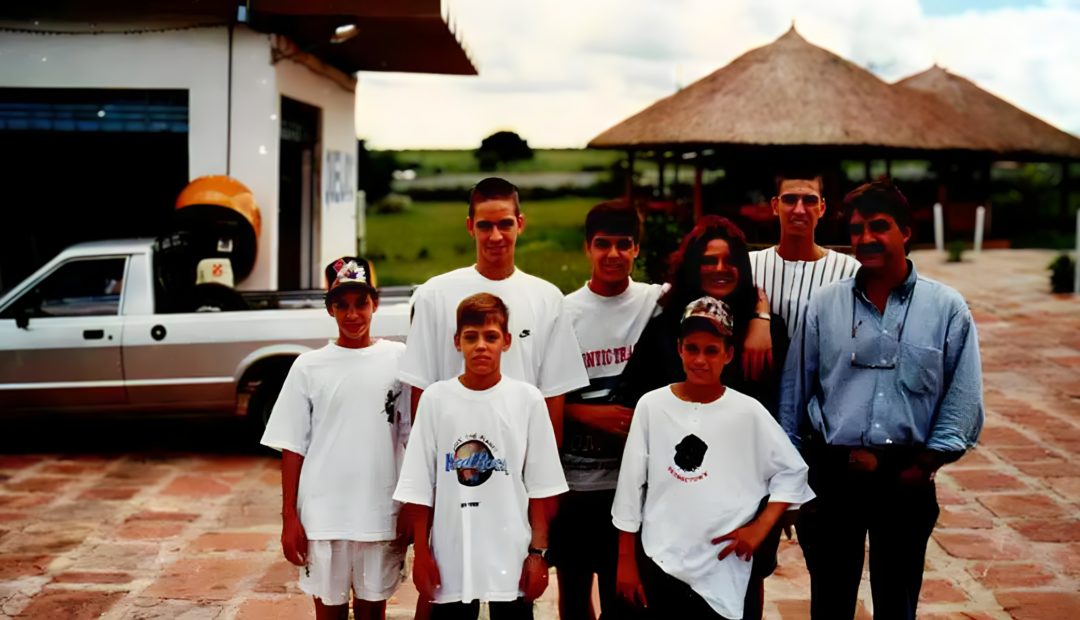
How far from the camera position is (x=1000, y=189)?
30391 mm

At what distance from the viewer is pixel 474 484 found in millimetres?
3295

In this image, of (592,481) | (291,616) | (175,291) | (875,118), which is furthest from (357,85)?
(592,481)

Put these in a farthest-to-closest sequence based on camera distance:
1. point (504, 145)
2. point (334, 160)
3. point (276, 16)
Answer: point (504, 145) < point (334, 160) < point (276, 16)

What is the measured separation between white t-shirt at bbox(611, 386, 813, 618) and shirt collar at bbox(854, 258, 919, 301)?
60 centimetres

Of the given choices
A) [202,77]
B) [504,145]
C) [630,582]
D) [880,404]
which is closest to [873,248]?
[880,404]

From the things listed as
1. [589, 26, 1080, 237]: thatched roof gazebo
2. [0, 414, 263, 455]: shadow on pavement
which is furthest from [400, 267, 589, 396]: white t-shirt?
[589, 26, 1080, 237]: thatched roof gazebo

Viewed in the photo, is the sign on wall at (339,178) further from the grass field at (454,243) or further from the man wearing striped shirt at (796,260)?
the man wearing striped shirt at (796,260)

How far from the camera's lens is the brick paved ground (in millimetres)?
4914

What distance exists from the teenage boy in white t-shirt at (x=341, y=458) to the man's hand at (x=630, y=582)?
798 mm

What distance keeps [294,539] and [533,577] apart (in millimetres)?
829

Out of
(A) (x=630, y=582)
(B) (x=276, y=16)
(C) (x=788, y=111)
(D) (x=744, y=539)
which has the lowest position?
(A) (x=630, y=582)

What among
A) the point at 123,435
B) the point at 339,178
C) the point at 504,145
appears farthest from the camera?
the point at 504,145

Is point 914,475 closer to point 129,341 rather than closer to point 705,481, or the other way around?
point 705,481

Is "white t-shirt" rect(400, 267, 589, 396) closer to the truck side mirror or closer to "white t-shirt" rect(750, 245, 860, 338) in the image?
"white t-shirt" rect(750, 245, 860, 338)
